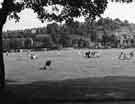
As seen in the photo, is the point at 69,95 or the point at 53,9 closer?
the point at 69,95

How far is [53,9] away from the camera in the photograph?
634 inches

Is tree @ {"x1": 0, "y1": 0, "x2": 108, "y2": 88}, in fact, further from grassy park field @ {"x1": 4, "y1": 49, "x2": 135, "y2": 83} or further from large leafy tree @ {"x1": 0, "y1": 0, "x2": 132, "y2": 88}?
grassy park field @ {"x1": 4, "y1": 49, "x2": 135, "y2": 83}

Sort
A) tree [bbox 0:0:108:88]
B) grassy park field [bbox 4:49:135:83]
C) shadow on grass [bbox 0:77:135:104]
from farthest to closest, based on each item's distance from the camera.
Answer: grassy park field [bbox 4:49:135:83], tree [bbox 0:0:108:88], shadow on grass [bbox 0:77:135:104]

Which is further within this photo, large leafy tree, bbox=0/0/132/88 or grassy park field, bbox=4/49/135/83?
grassy park field, bbox=4/49/135/83

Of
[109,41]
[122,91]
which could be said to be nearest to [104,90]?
[122,91]

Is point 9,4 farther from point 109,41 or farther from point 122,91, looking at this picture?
point 109,41

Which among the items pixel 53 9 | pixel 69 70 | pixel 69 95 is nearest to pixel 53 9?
pixel 53 9

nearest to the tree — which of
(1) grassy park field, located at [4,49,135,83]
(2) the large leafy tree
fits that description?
(2) the large leafy tree

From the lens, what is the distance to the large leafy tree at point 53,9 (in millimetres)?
14711

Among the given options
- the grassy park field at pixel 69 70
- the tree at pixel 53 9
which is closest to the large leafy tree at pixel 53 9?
the tree at pixel 53 9

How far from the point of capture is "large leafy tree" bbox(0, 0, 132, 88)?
14.7m

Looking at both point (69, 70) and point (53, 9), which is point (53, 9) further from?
point (69, 70)

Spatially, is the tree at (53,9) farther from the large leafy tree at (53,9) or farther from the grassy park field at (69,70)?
the grassy park field at (69,70)

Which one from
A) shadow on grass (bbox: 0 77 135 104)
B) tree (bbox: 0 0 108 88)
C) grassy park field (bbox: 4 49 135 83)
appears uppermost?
tree (bbox: 0 0 108 88)
